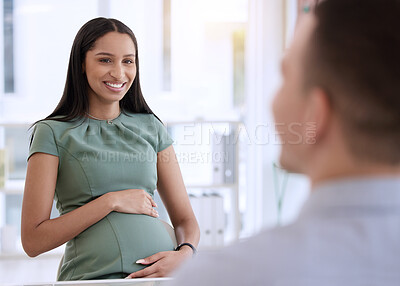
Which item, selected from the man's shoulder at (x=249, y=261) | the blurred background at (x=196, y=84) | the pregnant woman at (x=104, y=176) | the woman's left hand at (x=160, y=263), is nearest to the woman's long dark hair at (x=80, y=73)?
the pregnant woman at (x=104, y=176)

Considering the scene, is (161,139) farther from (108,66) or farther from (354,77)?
(354,77)

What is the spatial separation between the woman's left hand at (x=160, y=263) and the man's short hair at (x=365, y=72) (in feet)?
3.57

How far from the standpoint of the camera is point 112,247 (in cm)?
A: 147

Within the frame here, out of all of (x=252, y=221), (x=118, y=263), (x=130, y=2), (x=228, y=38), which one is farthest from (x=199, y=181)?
(x=118, y=263)

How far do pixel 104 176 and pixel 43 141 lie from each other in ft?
0.73

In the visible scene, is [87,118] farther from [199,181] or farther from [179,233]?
[199,181]

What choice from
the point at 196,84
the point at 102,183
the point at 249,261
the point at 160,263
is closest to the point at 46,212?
the point at 102,183

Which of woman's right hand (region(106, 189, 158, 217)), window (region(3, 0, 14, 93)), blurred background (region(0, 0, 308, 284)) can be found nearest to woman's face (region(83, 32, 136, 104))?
woman's right hand (region(106, 189, 158, 217))

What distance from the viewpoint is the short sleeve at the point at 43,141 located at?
151cm

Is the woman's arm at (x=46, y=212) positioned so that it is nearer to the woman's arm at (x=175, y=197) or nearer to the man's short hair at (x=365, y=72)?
the woman's arm at (x=175, y=197)

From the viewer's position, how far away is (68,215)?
4.81 feet

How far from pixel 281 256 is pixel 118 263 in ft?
3.59

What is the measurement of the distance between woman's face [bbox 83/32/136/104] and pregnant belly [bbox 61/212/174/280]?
427 millimetres

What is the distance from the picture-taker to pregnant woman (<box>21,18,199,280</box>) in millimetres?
1467
